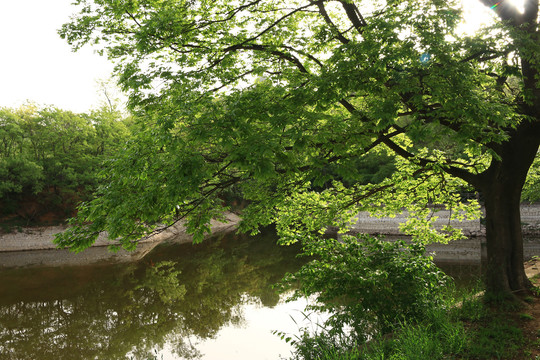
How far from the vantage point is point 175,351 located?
9.22m

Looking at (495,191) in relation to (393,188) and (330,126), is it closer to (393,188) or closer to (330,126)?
(393,188)

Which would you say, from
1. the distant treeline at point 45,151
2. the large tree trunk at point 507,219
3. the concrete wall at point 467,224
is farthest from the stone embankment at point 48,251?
the large tree trunk at point 507,219

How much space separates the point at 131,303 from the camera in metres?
12.8

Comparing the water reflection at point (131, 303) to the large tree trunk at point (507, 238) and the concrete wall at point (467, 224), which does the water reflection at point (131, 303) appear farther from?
the concrete wall at point (467, 224)

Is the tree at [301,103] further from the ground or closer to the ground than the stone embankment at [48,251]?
further from the ground

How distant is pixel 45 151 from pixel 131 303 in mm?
18910

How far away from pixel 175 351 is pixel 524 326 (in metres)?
7.77

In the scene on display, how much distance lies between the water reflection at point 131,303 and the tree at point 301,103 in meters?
5.08

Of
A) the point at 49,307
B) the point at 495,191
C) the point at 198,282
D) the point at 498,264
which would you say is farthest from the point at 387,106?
the point at 49,307

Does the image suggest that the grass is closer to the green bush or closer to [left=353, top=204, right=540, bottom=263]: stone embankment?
the green bush

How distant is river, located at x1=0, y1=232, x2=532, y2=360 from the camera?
9.45 metres

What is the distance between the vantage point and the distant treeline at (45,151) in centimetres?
2453

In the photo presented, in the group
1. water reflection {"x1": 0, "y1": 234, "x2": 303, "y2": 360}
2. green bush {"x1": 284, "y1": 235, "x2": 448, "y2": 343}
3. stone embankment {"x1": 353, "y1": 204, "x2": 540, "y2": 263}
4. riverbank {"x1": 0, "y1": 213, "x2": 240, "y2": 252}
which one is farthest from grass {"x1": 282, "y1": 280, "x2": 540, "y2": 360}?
riverbank {"x1": 0, "y1": 213, "x2": 240, "y2": 252}

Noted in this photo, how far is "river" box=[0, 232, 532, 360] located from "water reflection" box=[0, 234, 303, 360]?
0.03 metres
